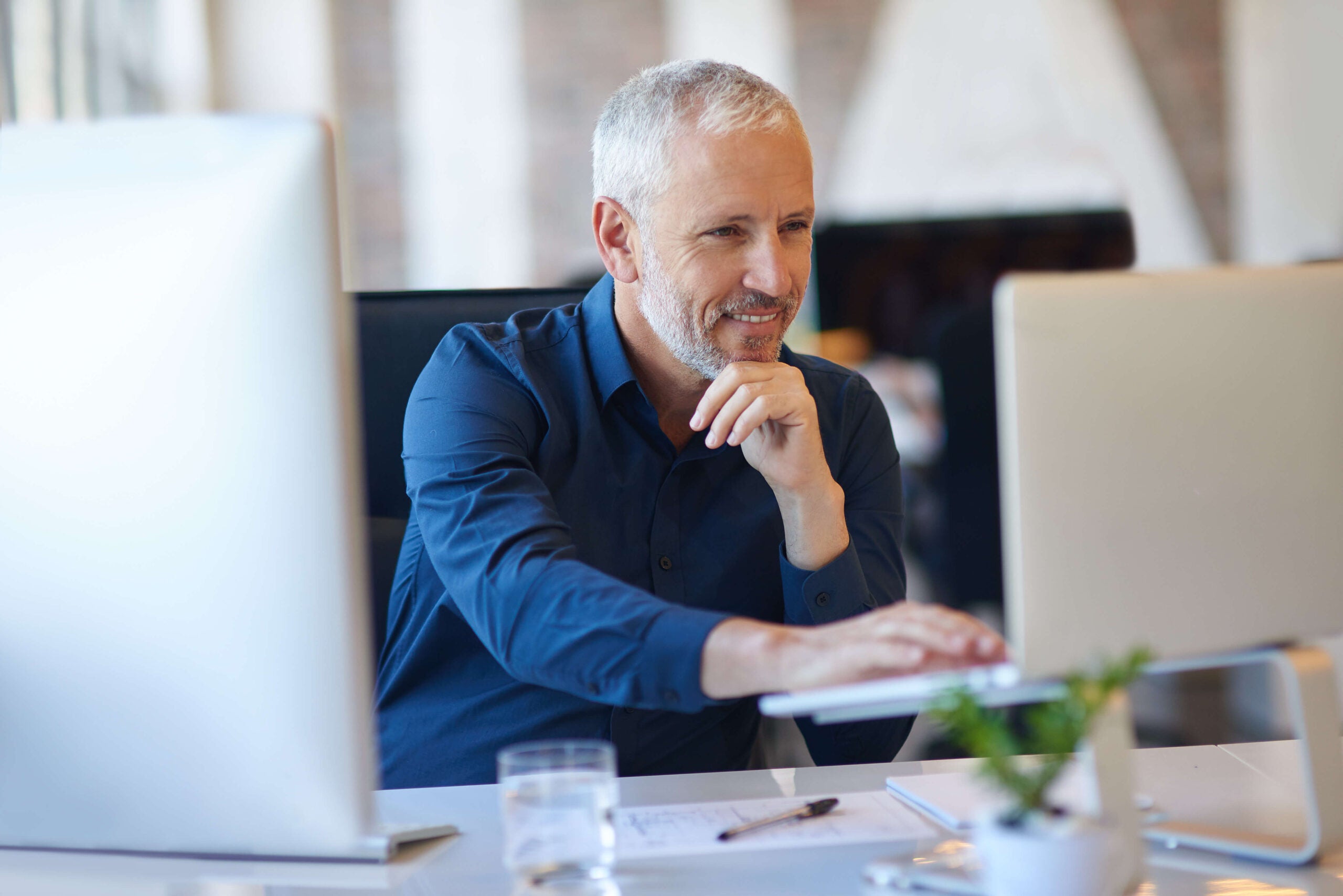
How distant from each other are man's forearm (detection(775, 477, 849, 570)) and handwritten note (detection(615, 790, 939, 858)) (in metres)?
0.31

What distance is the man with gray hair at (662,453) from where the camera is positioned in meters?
1.21

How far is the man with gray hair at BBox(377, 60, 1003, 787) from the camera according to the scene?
3.97 ft

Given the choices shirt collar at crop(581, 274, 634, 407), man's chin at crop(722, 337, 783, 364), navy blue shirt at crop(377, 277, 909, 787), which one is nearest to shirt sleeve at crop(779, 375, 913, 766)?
navy blue shirt at crop(377, 277, 909, 787)

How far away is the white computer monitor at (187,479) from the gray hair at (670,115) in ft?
2.02

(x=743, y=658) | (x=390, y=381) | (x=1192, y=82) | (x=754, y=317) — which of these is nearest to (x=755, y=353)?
(x=754, y=317)

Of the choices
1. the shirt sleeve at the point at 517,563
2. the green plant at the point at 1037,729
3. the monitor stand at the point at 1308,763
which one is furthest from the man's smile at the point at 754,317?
the green plant at the point at 1037,729


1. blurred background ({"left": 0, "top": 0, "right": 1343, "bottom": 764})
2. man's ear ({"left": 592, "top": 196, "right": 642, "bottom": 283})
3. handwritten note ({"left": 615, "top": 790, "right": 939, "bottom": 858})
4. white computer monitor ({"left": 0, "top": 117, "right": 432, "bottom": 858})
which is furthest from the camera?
blurred background ({"left": 0, "top": 0, "right": 1343, "bottom": 764})

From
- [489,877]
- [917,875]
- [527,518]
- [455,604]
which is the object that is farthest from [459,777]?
[917,875]

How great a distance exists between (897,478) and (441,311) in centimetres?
58

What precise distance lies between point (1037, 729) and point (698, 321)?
78cm

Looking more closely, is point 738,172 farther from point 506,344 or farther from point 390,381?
point 390,381

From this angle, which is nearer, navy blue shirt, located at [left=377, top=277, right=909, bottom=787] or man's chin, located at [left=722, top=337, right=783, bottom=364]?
navy blue shirt, located at [left=377, top=277, right=909, bottom=787]

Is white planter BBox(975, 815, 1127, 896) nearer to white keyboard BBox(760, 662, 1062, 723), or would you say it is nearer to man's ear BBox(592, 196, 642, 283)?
white keyboard BBox(760, 662, 1062, 723)

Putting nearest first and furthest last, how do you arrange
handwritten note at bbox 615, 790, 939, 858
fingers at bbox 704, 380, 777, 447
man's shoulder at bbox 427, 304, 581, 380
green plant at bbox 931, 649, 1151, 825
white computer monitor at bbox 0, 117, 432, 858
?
1. green plant at bbox 931, 649, 1151, 825
2. white computer monitor at bbox 0, 117, 432, 858
3. handwritten note at bbox 615, 790, 939, 858
4. fingers at bbox 704, 380, 777, 447
5. man's shoulder at bbox 427, 304, 581, 380
